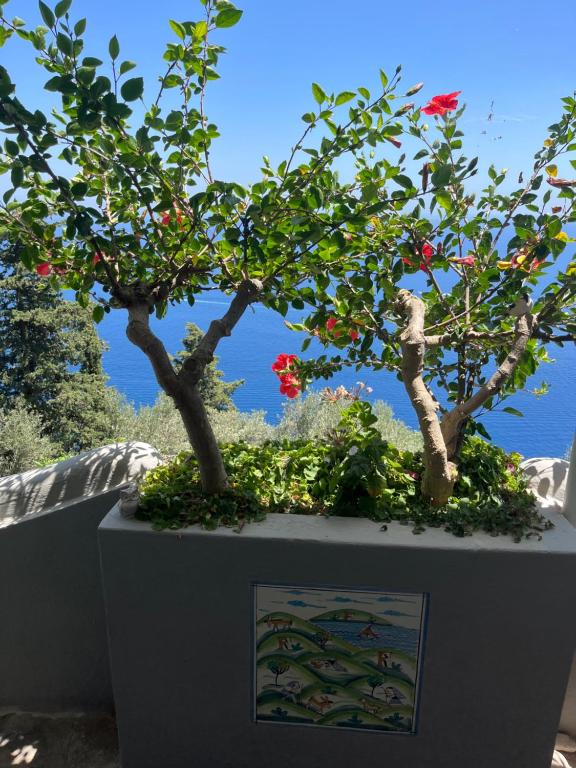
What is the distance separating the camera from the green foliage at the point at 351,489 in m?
2.03

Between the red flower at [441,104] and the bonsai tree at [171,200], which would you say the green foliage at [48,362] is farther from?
the red flower at [441,104]

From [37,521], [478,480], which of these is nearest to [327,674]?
[478,480]

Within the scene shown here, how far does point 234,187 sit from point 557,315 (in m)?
1.30

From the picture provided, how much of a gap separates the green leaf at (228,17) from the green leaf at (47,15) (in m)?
0.42

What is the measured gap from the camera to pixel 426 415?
2105 mm

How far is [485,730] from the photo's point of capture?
2072mm

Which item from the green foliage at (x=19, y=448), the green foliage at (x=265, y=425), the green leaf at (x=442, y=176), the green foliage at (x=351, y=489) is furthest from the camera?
the green foliage at (x=19, y=448)

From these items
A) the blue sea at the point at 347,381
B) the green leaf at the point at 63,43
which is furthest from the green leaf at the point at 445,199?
the green leaf at the point at 63,43

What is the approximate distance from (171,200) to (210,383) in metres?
5.52

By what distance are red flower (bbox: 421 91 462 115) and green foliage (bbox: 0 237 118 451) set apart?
578 centimetres

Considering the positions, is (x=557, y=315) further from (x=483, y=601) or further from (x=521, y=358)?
(x=483, y=601)

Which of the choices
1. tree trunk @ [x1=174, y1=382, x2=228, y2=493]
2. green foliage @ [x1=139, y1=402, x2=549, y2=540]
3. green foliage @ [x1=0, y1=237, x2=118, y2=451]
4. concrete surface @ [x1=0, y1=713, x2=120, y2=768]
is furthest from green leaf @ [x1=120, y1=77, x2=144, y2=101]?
green foliage @ [x1=0, y1=237, x2=118, y2=451]

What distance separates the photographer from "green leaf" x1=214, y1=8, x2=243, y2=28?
152cm

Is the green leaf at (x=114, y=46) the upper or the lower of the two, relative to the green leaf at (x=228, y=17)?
lower
